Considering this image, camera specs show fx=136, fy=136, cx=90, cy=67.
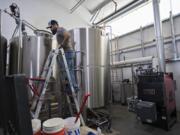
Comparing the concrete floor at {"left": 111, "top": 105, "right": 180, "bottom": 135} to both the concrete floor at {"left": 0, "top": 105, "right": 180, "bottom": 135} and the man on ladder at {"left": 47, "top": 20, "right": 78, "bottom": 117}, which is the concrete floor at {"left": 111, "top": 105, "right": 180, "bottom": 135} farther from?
the man on ladder at {"left": 47, "top": 20, "right": 78, "bottom": 117}

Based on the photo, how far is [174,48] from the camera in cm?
356

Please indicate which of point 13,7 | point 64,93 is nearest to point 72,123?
point 64,93

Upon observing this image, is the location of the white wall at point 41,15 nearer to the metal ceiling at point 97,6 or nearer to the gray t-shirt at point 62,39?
the metal ceiling at point 97,6

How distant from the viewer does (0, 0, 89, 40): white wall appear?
3.87m

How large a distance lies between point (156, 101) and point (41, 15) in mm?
4161

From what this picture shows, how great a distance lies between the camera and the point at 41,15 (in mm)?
4484

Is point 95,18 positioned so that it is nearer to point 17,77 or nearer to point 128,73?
point 128,73

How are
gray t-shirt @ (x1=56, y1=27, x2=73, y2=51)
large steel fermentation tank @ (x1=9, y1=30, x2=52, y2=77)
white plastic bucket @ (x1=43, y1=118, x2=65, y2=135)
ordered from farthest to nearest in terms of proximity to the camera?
large steel fermentation tank @ (x1=9, y1=30, x2=52, y2=77)
gray t-shirt @ (x1=56, y1=27, x2=73, y2=51)
white plastic bucket @ (x1=43, y1=118, x2=65, y2=135)

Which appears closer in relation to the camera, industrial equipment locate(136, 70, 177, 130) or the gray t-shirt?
industrial equipment locate(136, 70, 177, 130)

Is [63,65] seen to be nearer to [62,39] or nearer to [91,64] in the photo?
[62,39]

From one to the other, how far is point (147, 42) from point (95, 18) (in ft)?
7.30

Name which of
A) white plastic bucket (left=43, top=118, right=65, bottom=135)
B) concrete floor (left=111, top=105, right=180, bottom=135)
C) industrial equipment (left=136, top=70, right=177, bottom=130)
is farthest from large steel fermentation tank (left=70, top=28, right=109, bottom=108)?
white plastic bucket (left=43, top=118, right=65, bottom=135)

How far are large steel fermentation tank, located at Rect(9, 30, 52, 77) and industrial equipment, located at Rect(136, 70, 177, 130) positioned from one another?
2.10 metres

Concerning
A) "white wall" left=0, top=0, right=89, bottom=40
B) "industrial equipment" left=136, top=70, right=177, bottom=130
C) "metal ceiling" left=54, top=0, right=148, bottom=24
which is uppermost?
"metal ceiling" left=54, top=0, right=148, bottom=24
